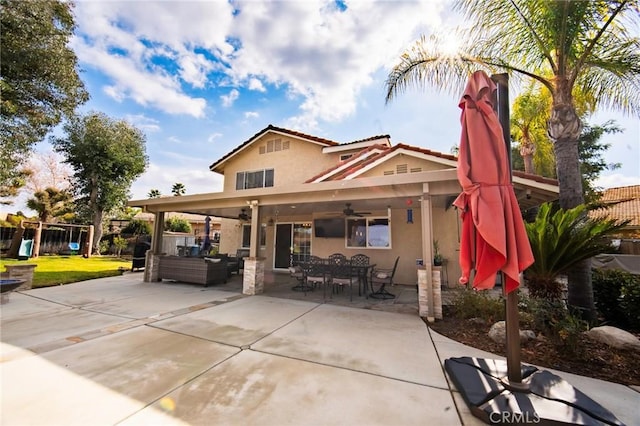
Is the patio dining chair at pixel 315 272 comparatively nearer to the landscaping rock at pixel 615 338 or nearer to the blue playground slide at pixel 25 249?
the landscaping rock at pixel 615 338

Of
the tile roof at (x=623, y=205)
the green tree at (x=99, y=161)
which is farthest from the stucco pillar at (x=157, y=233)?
the tile roof at (x=623, y=205)

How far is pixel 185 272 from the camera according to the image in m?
8.88

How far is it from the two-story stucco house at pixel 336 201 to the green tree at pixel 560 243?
59.4 inches

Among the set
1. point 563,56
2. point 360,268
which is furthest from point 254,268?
point 563,56

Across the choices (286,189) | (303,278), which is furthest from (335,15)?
(303,278)

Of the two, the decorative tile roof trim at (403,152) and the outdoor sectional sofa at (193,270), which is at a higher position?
the decorative tile roof trim at (403,152)

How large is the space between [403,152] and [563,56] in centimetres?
471

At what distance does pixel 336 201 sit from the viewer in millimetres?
7027

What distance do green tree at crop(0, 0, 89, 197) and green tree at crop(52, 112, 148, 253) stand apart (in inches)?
208

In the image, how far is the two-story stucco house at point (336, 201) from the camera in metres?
5.89

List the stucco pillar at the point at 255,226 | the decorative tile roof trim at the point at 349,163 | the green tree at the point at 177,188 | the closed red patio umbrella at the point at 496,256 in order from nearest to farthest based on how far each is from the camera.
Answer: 1. the closed red patio umbrella at the point at 496,256
2. the stucco pillar at the point at 255,226
3. the decorative tile roof trim at the point at 349,163
4. the green tree at the point at 177,188

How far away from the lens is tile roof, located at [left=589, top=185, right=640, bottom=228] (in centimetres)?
1509

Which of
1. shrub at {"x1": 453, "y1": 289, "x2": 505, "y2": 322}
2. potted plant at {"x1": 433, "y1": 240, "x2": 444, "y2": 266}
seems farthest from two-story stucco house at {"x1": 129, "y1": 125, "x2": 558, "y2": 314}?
shrub at {"x1": 453, "y1": 289, "x2": 505, "y2": 322}

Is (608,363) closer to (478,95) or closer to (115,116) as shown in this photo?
(478,95)
